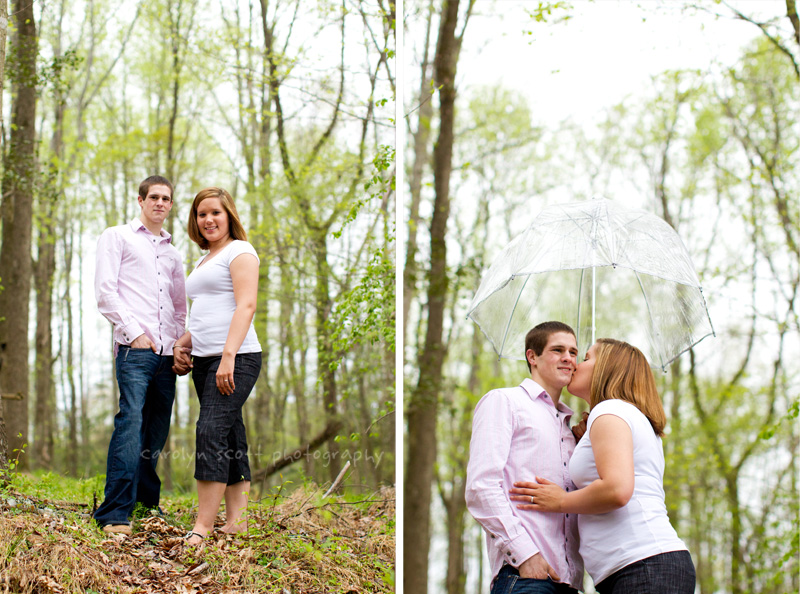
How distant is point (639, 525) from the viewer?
5.88ft

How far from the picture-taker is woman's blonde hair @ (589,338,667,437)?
1.91 m

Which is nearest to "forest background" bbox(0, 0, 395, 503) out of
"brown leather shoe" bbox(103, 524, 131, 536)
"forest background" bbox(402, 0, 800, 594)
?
"brown leather shoe" bbox(103, 524, 131, 536)

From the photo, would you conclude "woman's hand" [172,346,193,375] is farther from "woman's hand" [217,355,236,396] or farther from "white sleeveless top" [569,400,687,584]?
"white sleeveless top" [569,400,687,584]

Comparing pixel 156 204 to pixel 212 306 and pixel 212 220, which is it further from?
pixel 212 306

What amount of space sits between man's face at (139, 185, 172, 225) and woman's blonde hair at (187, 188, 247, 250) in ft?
0.42

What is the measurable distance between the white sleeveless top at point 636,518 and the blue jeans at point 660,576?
0.02 meters

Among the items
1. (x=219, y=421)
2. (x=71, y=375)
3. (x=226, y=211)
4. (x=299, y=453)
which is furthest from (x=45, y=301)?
(x=299, y=453)

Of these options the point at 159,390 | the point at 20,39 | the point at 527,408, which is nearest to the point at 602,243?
the point at 527,408

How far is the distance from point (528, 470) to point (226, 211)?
56.6 inches

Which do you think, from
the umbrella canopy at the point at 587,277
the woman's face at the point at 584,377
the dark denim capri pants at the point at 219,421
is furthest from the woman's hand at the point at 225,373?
the woman's face at the point at 584,377

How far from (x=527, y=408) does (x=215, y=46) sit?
217 cm

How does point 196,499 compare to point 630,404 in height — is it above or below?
below

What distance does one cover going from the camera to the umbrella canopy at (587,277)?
2.40 meters

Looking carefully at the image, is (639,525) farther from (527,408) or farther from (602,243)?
(602,243)
